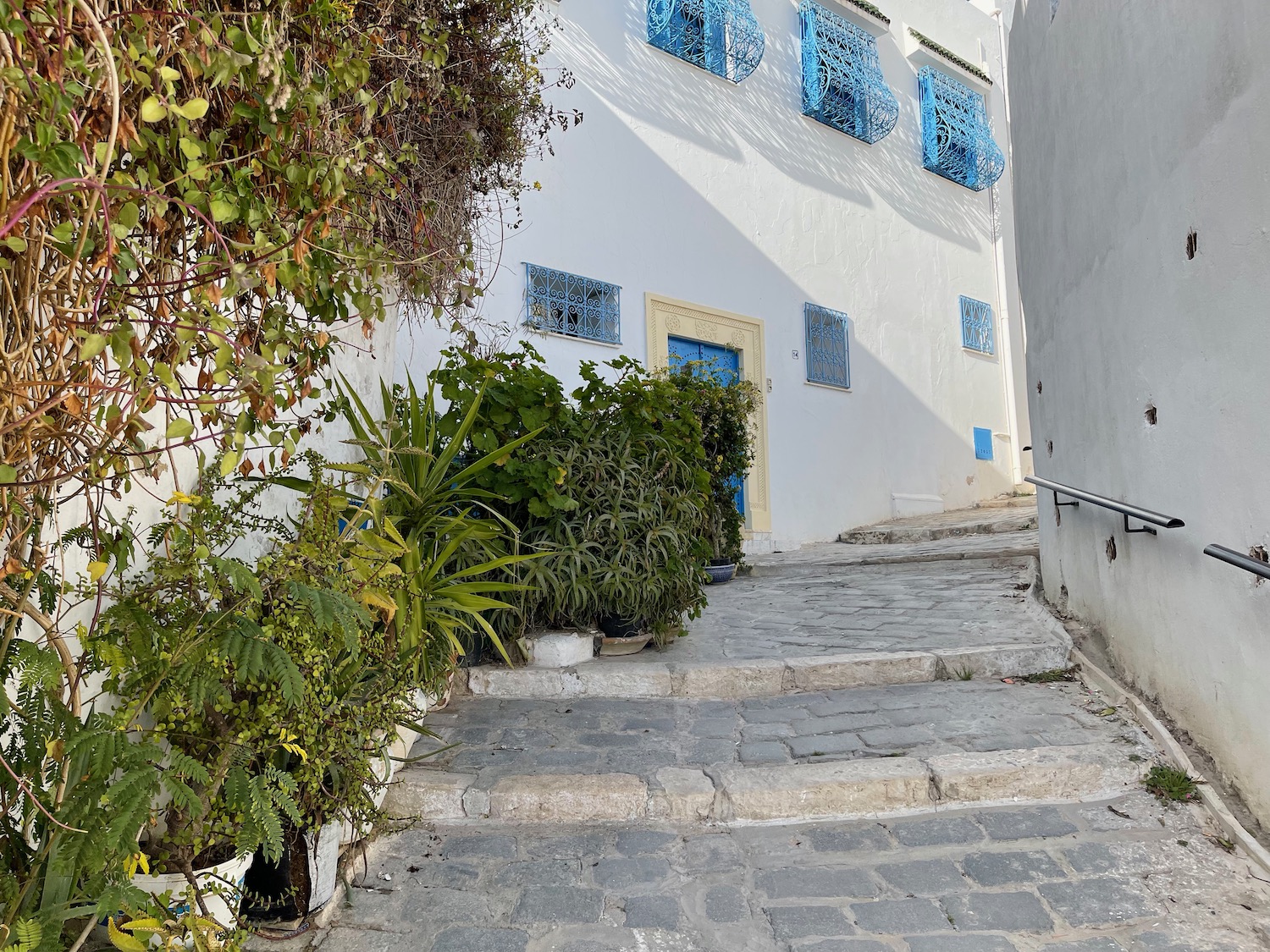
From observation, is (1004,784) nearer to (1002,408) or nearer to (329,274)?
(329,274)

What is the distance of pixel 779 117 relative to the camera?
364 inches

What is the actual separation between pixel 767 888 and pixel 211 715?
1.56 m

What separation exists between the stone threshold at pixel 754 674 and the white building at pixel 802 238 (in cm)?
305

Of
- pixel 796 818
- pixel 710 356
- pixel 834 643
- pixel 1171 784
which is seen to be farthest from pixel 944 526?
pixel 796 818

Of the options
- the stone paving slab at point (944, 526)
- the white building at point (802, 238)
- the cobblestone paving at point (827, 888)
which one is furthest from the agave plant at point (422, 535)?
the stone paving slab at point (944, 526)

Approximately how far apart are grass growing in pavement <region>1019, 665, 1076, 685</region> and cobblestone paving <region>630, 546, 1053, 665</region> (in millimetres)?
214

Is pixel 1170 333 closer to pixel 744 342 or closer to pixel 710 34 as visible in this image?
pixel 744 342

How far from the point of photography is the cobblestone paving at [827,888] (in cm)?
212

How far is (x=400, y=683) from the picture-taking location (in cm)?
245

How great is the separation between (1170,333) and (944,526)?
6.21 meters

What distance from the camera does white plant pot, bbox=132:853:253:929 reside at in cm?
178

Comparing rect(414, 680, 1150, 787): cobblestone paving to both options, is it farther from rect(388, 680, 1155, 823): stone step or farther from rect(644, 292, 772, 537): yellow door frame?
rect(644, 292, 772, 537): yellow door frame

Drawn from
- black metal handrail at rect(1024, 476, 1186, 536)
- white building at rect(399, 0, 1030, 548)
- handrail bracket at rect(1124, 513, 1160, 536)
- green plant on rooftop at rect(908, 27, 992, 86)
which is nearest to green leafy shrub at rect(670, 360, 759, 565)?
white building at rect(399, 0, 1030, 548)

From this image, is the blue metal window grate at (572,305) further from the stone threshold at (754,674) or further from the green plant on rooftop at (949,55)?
the green plant on rooftop at (949,55)
